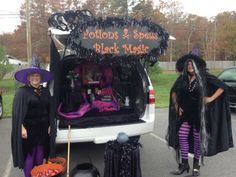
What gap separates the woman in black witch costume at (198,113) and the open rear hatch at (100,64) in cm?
59

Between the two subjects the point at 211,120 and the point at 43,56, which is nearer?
the point at 211,120

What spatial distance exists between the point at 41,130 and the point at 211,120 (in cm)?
240

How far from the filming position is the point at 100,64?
6523 millimetres

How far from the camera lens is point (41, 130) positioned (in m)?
4.94

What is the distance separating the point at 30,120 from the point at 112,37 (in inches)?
59.5

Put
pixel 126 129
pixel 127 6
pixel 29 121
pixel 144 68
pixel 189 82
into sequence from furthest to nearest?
pixel 127 6
pixel 144 68
pixel 126 129
pixel 189 82
pixel 29 121

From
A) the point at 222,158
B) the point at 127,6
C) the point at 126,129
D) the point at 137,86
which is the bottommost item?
the point at 222,158

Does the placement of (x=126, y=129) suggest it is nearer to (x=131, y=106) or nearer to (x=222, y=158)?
(x=131, y=106)

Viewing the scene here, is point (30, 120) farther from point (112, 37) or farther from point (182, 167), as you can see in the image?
point (182, 167)

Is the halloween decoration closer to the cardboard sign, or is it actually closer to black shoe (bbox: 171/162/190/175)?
black shoe (bbox: 171/162/190/175)

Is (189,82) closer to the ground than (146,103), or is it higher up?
higher up

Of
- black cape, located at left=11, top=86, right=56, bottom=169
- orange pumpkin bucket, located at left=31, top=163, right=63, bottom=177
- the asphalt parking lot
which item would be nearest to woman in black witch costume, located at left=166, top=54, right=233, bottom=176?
the asphalt parking lot

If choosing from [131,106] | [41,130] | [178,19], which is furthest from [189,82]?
[178,19]

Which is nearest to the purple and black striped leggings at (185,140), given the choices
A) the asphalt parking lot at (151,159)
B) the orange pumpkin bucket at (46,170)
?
the asphalt parking lot at (151,159)
